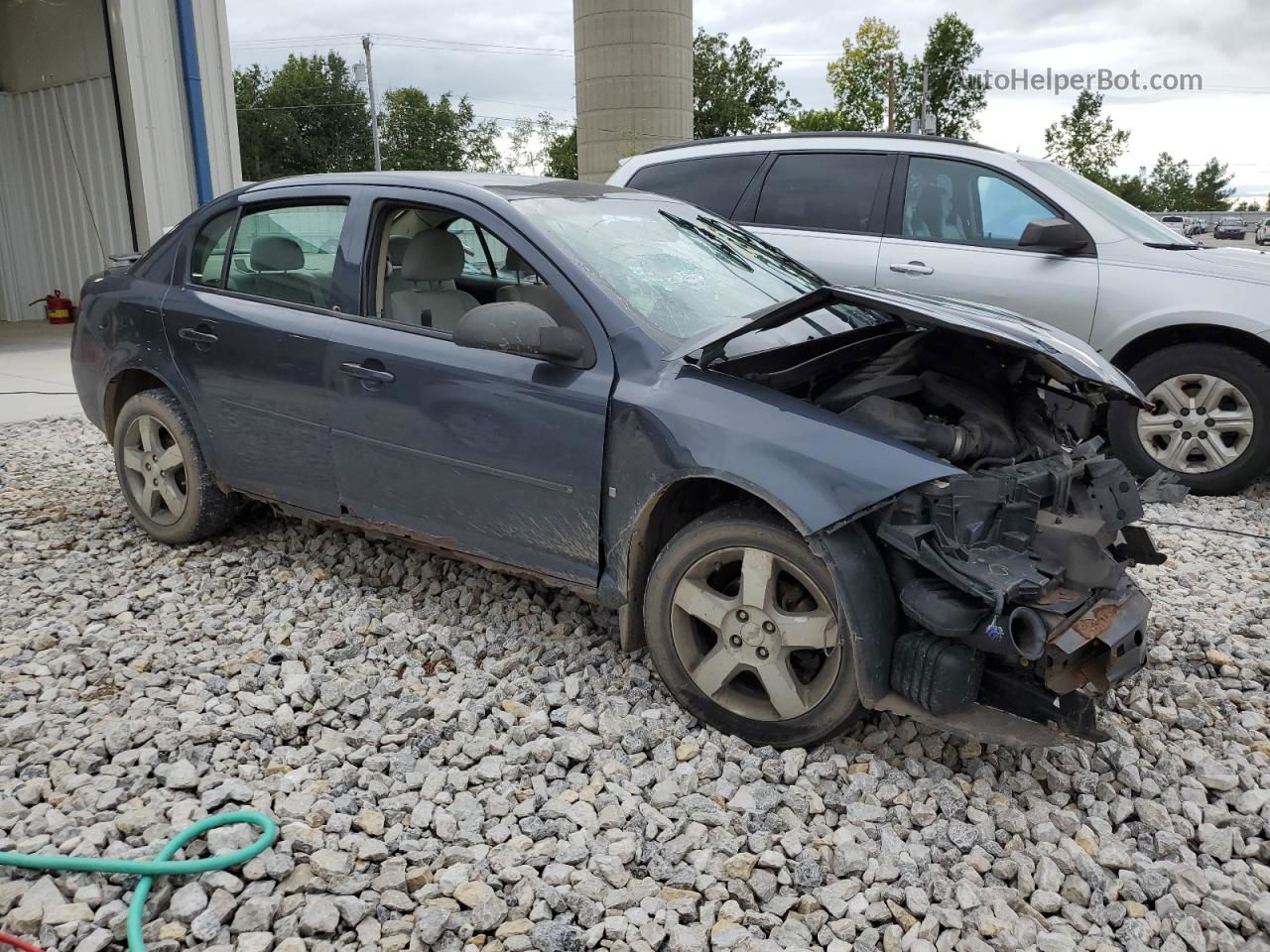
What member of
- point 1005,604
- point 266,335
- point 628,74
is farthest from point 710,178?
point 628,74

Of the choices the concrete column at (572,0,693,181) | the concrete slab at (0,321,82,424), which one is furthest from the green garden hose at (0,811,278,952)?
the concrete column at (572,0,693,181)

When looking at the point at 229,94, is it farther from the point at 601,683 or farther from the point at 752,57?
the point at 752,57

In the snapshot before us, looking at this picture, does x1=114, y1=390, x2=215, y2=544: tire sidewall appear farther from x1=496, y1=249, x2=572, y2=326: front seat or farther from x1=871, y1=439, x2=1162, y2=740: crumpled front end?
x1=871, y1=439, x2=1162, y2=740: crumpled front end

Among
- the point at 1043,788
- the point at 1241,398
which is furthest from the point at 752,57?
the point at 1043,788

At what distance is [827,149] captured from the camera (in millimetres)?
6316

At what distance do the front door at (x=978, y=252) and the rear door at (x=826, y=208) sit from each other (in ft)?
0.39

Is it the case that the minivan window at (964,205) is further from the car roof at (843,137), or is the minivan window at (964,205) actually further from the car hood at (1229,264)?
the car hood at (1229,264)

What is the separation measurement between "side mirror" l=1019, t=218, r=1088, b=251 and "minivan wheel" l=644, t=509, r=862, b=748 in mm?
3357

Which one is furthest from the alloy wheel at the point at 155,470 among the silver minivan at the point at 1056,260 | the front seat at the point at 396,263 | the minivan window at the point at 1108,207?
the minivan window at the point at 1108,207

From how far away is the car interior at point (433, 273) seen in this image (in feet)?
12.5

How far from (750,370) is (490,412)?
868mm

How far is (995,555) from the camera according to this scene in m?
2.71

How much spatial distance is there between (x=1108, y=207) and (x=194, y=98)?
900 cm

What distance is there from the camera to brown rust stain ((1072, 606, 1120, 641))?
262 centimetres
